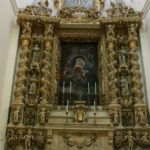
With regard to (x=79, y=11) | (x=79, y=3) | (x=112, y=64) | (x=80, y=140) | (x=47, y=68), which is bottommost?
(x=80, y=140)

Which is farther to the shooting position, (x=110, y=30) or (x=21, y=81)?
(x=110, y=30)

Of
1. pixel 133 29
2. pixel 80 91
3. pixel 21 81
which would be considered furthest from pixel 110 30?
pixel 21 81

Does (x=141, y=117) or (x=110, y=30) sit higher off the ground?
(x=110, y=30)

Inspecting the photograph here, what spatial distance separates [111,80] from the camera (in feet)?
24.4

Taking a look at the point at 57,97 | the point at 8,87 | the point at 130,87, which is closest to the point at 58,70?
the point at 57,97

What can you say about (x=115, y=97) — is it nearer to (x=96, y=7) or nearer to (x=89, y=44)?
(x=89, y=44)

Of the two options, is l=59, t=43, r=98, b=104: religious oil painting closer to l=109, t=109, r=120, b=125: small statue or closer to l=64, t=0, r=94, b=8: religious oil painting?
l=109, t=109, r=120, b=125: small statue

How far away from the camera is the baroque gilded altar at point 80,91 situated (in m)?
6.61

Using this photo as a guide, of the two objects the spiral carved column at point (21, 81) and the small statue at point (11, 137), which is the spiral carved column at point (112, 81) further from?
the small statue at point (11, 137)

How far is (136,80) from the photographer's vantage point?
732 centimetres

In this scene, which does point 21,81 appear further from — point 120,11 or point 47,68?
point 120,11

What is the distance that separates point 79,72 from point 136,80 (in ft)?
5.13

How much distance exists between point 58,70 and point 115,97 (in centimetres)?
173

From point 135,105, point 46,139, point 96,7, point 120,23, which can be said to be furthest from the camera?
point 96,7
